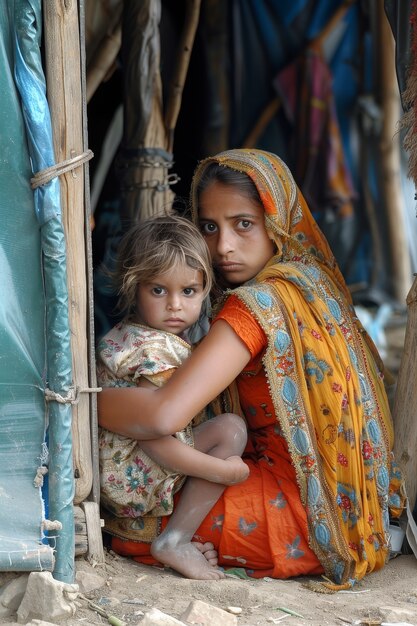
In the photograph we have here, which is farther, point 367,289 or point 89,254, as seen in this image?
point 367,289

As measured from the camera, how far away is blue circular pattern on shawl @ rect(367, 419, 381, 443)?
3.27m

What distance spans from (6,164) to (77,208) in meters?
0.27

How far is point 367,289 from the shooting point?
24.8 ft

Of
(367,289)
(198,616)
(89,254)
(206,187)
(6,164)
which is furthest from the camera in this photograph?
(367,289)

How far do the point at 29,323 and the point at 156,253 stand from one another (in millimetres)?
512

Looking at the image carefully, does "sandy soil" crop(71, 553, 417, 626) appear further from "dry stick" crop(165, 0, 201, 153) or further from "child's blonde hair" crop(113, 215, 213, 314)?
"dry stick" crop(165, 0, 201, 153)

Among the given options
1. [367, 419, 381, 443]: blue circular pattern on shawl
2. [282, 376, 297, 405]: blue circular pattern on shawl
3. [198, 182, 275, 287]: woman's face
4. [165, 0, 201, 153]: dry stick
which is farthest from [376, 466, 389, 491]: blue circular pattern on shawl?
[165, 0, 201, 153]: dry stick

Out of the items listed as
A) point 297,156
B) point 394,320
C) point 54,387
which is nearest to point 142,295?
point 54,387

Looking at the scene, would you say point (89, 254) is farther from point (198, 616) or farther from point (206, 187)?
point (198, 616)

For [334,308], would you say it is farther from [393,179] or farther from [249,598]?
[393,179]

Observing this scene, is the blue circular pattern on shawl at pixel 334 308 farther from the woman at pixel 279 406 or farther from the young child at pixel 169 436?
the young child at pixel 169 436

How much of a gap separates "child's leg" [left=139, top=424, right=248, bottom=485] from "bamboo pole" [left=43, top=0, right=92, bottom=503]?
0.23 meters

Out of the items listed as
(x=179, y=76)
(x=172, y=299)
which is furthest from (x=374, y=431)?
(x=179, y=76)

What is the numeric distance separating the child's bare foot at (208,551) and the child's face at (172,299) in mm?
739
